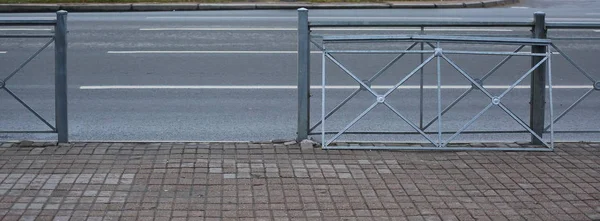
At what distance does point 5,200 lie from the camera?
641cm

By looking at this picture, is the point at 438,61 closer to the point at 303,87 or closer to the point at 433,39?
the point at 433,39

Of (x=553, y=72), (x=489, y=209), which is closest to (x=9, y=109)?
(x=489, y=209)

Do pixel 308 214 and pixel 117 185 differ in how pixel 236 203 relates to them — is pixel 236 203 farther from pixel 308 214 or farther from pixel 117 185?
pixel 117 185

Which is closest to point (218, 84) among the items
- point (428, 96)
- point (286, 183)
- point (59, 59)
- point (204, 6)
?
point (428, 96)

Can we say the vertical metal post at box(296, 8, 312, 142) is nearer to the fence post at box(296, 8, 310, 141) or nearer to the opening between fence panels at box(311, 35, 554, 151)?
the fence post at box(296, 8, 310, 141)

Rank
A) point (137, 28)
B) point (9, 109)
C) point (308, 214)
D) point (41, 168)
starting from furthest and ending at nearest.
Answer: point (137, 28) → point (9, 109) → point (41, 168) → point (308, 214)

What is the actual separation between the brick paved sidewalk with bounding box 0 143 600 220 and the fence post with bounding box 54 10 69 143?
0.26m

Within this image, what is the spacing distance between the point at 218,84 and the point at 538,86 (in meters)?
4.84

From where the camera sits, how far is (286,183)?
6.98 m

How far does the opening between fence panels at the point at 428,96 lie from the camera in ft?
26.8

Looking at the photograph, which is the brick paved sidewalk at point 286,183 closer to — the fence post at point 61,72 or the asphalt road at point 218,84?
the fence post at point 61,72

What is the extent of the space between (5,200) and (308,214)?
216 cm

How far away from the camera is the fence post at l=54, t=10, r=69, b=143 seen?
8148 mm

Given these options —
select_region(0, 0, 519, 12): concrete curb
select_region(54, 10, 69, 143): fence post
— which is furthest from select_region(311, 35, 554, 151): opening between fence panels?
select_region(0, 0, 519, 12): concrete curb
